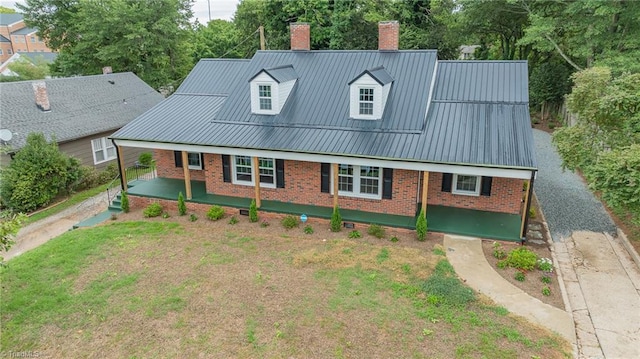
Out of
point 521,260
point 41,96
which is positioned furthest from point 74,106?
point 521,260

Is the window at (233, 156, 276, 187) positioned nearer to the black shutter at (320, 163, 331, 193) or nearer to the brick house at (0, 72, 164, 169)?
the black shutter at (320, 163, 331, 193)

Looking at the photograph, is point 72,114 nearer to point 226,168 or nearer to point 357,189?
point 226,168

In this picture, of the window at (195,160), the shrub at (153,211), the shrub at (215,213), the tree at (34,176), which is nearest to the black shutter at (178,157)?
the window at (195,160)

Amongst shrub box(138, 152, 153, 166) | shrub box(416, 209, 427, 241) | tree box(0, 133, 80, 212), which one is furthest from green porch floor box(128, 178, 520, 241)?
shrub box(138, 152, 153, 166)

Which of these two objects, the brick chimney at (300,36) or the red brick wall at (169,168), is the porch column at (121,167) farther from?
the brick chimney at (300,36)

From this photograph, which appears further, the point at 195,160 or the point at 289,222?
the point at 195,160

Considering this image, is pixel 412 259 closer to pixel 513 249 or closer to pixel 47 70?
pixel 513 249

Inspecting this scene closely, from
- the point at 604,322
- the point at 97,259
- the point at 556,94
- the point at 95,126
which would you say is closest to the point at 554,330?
the point at 604,322
